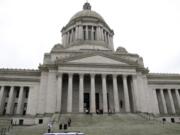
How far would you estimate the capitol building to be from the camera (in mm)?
36062

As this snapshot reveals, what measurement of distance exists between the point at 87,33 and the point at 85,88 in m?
20.7

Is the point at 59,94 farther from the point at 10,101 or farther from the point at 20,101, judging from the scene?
the point at 10,101

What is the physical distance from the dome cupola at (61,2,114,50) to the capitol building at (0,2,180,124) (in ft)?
27.7

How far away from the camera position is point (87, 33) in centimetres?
5466

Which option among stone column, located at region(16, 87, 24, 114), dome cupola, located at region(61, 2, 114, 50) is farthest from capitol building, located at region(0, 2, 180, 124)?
dome cupola, located at region(61, 2, 114, 50)

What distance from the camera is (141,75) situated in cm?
4172

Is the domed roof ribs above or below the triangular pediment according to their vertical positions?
above

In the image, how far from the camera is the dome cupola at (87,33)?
50.9m

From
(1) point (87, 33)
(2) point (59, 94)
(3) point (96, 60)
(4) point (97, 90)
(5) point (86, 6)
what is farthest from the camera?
(5) point (86, 6)

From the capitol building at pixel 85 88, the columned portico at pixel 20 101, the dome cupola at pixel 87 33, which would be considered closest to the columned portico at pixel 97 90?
the capitol building at pixel 85 88

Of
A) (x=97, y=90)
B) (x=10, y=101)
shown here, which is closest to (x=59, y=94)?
(x=97, y=90)

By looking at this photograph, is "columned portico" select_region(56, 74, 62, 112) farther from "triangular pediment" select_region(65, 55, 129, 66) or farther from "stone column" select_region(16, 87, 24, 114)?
"stone column" select_region(16, 87, 24, 114)

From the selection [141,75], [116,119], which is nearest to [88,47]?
[141,75]

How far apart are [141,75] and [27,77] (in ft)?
85.2
